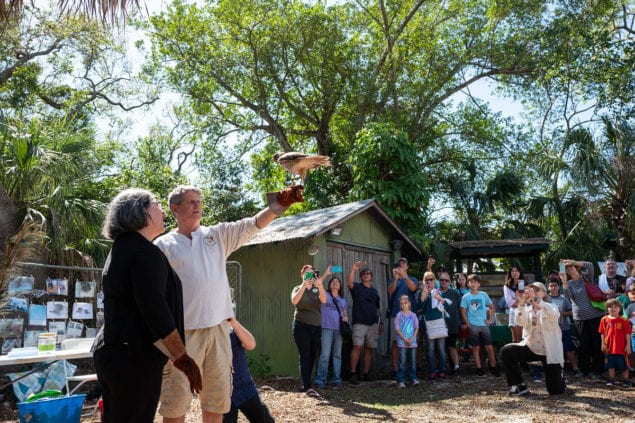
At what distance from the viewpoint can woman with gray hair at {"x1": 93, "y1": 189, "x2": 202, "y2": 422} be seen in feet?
8.67

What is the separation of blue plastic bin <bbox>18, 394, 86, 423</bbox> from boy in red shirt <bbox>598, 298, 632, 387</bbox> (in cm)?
732

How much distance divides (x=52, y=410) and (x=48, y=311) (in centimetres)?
307

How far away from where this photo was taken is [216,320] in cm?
345

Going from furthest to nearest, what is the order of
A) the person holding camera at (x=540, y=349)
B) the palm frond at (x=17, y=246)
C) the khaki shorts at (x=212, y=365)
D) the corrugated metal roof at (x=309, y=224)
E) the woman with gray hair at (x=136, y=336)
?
the corrugated metal roof at (x=309, y=224)
the person holding camera at (x=540, y=349)
the palm frond at (x=17, y=246)
the khaki shorts at (x=212, y=365)
the woman with gray hair at (x=136, y=336)

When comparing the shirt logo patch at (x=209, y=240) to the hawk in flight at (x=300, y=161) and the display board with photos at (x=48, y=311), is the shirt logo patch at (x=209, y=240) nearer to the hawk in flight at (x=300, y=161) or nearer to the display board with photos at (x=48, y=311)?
the hawk in flight at (x=300, y=161)

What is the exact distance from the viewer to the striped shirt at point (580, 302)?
356 inches

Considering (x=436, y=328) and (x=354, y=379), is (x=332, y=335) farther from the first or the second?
(x=436, y=328)

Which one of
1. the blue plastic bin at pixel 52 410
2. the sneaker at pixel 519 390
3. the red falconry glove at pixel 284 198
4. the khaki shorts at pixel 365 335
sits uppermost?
the red falconry glove at pixel 284 198

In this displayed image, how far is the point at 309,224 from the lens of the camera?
1027 centimetres

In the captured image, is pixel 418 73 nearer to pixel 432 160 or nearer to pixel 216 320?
pixel 432 160

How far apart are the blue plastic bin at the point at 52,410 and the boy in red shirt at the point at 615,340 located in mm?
7320

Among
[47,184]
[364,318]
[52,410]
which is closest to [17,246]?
[52,410]

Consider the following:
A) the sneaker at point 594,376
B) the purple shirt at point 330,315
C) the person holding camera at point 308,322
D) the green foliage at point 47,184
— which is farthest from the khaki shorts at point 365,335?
the green foliage at point 47,184

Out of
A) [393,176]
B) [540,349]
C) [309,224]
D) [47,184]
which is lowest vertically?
[540,349]
